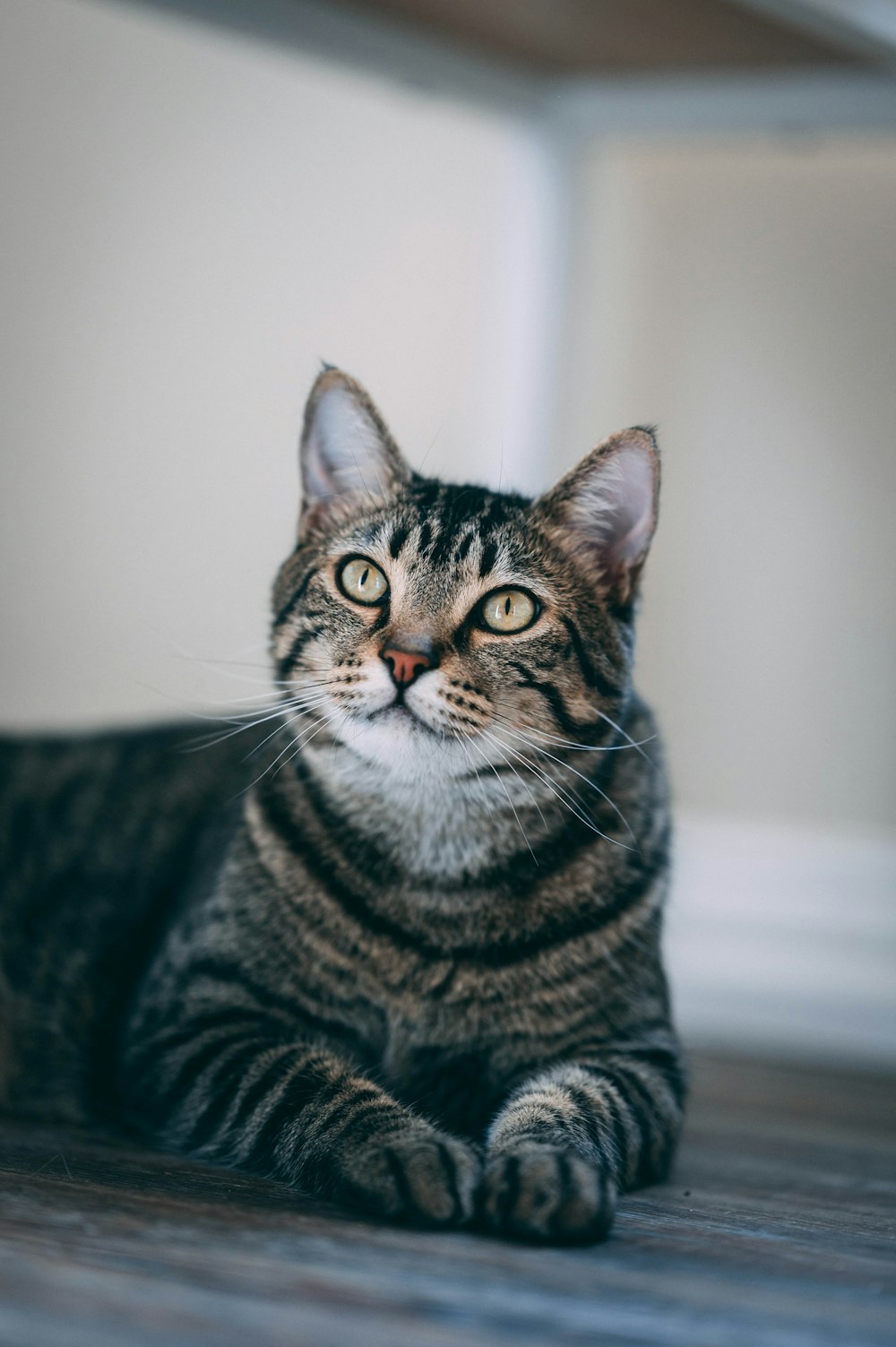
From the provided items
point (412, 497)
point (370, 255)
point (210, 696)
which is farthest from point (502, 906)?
point (370, 255)

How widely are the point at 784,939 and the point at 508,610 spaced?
1.33m

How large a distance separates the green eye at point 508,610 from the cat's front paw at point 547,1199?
450mm

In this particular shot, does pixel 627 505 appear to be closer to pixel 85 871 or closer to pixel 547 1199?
pixel 547 1199

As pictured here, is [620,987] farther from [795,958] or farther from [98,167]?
[98,167]

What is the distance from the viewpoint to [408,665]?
1.17 metres

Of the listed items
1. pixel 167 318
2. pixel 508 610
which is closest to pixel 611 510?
pixel 508 610

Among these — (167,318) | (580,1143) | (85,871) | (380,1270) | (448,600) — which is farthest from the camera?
(167,318)

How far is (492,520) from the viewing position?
1301mm

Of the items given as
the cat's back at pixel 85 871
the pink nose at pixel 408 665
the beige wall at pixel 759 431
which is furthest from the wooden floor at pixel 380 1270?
the beige wall at pixel 759 431

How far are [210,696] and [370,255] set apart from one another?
736 millimetres

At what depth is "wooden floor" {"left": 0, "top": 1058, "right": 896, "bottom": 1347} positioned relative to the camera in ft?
2.73

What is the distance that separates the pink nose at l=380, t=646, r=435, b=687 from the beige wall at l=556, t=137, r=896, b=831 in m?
1.13

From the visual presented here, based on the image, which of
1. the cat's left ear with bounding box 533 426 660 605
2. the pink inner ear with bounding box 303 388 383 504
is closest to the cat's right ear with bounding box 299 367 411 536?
the pink inner ear with bounding box 303 388 383 504

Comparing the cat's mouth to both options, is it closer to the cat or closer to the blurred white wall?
the cat
